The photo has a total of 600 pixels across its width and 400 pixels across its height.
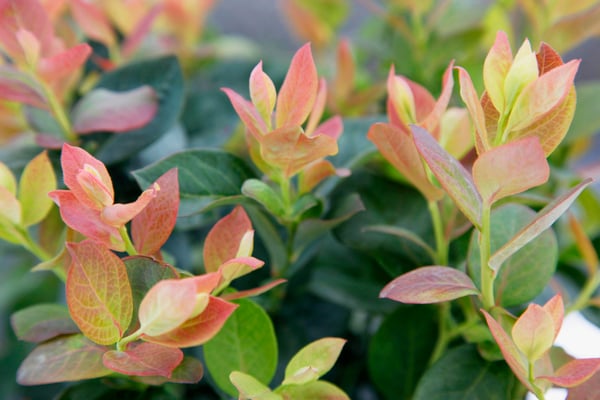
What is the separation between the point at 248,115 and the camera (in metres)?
0.27

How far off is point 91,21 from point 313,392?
1.05 feet

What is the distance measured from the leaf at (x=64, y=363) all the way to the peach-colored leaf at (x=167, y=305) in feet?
0.16

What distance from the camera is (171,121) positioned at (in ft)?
1.26

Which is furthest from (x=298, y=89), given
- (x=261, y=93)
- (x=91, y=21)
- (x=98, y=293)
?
(x=91, y=21)

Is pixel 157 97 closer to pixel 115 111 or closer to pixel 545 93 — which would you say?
pixel 115 111

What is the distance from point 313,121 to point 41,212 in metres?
0.14

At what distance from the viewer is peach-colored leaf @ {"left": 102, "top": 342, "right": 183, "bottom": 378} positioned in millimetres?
248

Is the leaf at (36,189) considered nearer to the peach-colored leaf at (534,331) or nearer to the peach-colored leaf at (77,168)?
the peach-colored leaf at (77,168)

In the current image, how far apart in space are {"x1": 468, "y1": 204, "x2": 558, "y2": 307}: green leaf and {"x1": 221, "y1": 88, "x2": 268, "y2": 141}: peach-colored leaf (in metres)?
0.13

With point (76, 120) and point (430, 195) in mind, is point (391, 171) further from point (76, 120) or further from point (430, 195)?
point (76, 120)

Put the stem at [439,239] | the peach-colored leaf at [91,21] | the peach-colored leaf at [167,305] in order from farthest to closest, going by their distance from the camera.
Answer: the peach-colored leaf at [91,21], the stem at [439,239], the peach-colored leaf at [167,305]

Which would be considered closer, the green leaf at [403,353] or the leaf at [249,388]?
the leaf at [249,388]

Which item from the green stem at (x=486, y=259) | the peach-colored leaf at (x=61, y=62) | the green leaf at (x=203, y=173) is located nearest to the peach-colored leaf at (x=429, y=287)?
the green stem at (x=486, y=259)

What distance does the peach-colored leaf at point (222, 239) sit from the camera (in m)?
0.28
